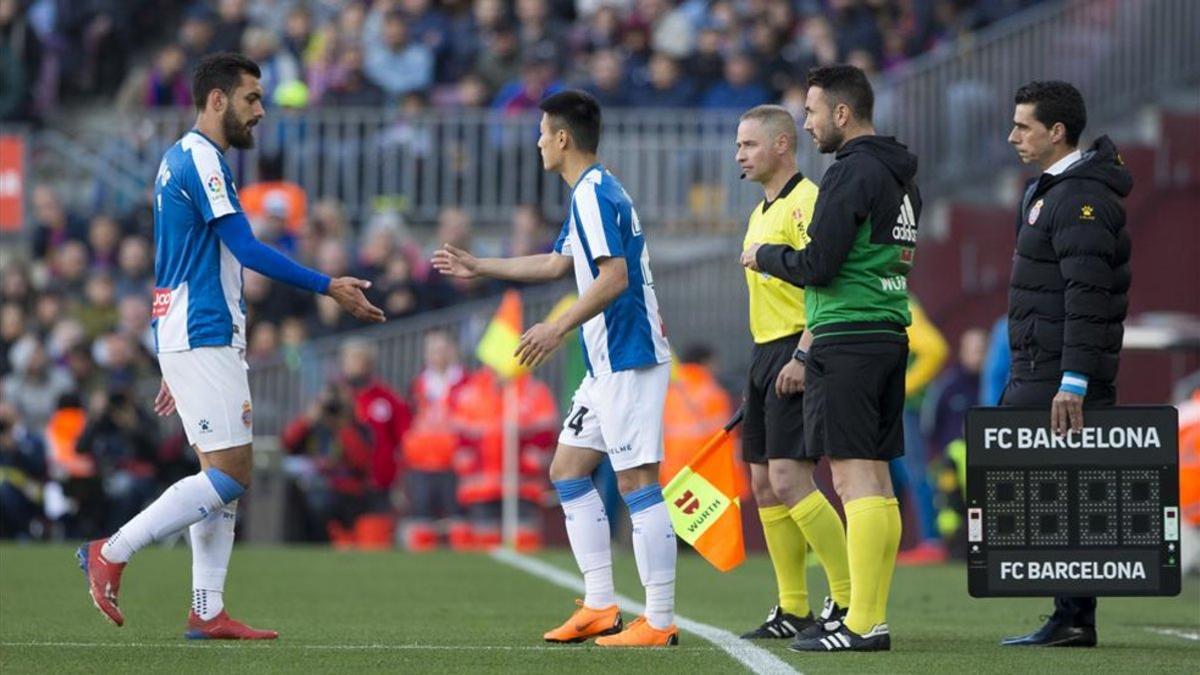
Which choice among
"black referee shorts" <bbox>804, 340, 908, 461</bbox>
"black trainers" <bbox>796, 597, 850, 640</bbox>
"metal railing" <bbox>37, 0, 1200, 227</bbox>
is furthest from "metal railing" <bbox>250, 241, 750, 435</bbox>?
"black referee shorts" <bbox>804, 340, 908, 461</bbox>

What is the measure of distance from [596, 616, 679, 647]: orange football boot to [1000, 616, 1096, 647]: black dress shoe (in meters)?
1.41

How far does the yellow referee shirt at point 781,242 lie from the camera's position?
401 inches

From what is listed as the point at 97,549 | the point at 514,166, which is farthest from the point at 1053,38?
the point at 97,549

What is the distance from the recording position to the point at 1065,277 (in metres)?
9.75

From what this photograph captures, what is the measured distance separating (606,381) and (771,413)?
72 centimetres

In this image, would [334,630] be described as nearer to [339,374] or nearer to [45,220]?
[339,374]

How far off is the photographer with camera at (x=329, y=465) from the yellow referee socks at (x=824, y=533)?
11.2m

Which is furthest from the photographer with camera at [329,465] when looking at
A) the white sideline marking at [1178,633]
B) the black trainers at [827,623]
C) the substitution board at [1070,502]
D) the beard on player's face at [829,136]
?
the beard on player's face at [829,136]

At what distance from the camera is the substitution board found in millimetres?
9883

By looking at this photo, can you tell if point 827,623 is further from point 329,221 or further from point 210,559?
point 329,221

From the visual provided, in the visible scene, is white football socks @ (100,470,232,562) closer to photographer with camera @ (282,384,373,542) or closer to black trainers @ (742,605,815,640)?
black trainers @ (742,605,815,640)

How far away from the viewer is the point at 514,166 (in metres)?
24.4

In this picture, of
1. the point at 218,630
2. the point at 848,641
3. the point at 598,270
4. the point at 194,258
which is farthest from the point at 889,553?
the point at 194,258

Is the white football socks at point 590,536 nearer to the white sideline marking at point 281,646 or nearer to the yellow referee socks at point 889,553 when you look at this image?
the white sideline marking at point 281,646
